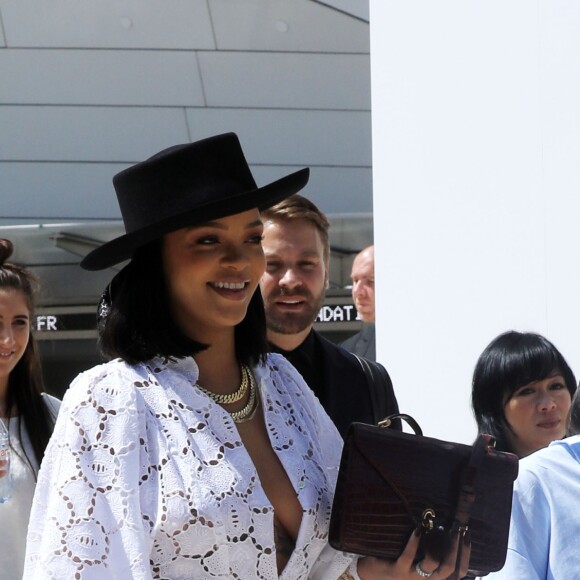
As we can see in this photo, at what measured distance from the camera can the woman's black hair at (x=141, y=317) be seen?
2.04 metres

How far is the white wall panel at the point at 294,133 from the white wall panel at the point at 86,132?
0.27m

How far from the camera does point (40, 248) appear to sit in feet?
26.9

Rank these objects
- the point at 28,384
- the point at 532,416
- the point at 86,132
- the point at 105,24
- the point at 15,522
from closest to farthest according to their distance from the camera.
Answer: the point at 15,522 → the point at 532,416 → the point at 28,384 → the point at 105,24 → the point at 86,132

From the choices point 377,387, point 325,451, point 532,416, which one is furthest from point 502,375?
point 325,451

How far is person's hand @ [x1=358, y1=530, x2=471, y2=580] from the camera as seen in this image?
6.63ft

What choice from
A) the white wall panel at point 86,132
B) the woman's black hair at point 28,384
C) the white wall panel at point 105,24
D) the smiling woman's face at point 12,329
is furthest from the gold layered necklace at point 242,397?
the white wall panel at point 86,132

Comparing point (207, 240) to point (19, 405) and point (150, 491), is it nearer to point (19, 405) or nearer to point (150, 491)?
point (150, 491)

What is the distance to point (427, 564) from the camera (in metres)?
2.02

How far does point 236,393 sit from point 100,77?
7.98 m

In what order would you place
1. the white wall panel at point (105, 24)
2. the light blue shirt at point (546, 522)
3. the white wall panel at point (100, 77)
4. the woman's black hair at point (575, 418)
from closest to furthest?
1. the light blue shirt at point (546, 522)
2. the woman's black hair at point (575, 418)
3. the white wall panel at point (105, 24)
4. the white wall panel at point (100, 77)

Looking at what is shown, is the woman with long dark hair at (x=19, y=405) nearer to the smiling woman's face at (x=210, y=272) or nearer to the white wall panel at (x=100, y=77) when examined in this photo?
the smiling woman's face at (x=210, y=272)

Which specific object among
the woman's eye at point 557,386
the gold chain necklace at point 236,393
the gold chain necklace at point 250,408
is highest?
the gold chain necklace at point 236,393

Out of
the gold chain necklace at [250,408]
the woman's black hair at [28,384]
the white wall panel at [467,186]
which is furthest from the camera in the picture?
the white wall panel at [467,186]

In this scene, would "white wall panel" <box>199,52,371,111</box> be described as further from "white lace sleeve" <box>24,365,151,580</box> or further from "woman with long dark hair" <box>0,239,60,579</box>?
"white lace sleeve" <box>24,365,151,580</box>
